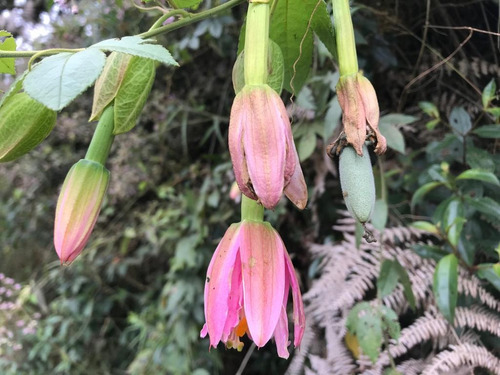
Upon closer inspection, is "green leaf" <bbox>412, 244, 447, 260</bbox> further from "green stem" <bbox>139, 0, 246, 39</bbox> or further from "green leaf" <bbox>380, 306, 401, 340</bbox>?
"green stem" <bbox>139, 0, 246, 39</bbox>

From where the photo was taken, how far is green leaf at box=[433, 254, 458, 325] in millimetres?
577

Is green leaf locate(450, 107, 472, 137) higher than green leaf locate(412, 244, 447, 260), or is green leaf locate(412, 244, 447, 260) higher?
green leaf locate(450, 107, 472, 137)

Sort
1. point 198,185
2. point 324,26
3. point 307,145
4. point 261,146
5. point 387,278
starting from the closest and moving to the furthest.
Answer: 1. point 261,146
2. point 324,26
3. point 387,278
4. point 307,145
5. point 198,185

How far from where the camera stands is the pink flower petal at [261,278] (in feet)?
0.99

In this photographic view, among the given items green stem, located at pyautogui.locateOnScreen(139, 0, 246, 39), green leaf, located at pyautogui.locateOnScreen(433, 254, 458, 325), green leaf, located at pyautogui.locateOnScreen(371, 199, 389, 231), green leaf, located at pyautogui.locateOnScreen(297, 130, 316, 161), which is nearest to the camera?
green stem, located at pyautogui.locateOnScreen(139, 0, 246, 39)

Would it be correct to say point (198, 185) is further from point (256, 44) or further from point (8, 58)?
point (256, 44)

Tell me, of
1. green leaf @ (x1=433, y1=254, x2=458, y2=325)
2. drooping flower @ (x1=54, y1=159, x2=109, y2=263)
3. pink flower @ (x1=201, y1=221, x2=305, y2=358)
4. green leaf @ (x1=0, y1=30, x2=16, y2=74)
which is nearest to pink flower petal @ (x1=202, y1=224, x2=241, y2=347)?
pink flower @ (x1=201, y1=221, x2=305, y2=358)

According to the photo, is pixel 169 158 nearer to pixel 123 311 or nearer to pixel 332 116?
pixel 123 311

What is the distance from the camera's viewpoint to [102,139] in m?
0.37

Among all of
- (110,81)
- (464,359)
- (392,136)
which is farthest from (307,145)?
(110,81)

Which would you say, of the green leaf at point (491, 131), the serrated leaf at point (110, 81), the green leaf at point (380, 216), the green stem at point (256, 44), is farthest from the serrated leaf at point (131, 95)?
the green leaf at point (491, 131)

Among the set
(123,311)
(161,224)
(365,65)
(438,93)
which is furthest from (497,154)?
(123,311)

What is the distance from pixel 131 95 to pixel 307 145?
0.52m

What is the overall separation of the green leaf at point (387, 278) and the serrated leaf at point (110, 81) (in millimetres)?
493
